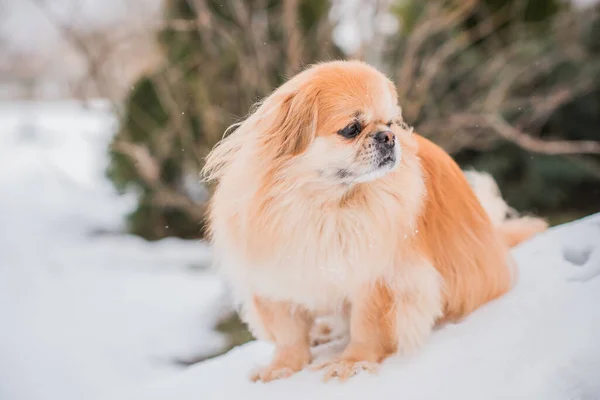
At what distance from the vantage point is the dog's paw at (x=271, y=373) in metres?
2.00

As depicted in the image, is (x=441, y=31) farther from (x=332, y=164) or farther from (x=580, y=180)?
(x=332, y=164)

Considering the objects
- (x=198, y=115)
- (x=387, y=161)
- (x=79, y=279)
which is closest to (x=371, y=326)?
(x=387, y=161)

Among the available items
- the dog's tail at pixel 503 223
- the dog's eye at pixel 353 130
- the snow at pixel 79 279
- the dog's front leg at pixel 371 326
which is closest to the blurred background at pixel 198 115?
the snow at pixel 79 279

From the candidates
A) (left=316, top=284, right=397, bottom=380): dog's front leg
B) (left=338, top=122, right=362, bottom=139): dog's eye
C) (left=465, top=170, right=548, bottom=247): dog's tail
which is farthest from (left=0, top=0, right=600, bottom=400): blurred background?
(left=338, top=122, right=362, bottom=139): dog's eye

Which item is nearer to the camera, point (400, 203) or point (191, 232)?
point (400, 203)

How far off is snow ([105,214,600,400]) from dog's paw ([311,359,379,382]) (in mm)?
26

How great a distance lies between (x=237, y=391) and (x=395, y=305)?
652 millimetres

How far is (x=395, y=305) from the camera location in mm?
1948

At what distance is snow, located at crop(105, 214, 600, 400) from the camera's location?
5.09 feet

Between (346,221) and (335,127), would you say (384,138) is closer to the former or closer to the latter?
(335,127)

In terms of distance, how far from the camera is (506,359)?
1.66 meters

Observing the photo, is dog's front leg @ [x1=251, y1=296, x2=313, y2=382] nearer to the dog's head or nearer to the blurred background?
the dog's head

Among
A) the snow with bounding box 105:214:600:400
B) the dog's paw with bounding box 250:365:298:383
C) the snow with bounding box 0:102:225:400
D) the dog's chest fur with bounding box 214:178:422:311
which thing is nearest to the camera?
the snow with bounding box 105:214:600:400

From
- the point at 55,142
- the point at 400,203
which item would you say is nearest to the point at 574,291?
the point at 400,203
